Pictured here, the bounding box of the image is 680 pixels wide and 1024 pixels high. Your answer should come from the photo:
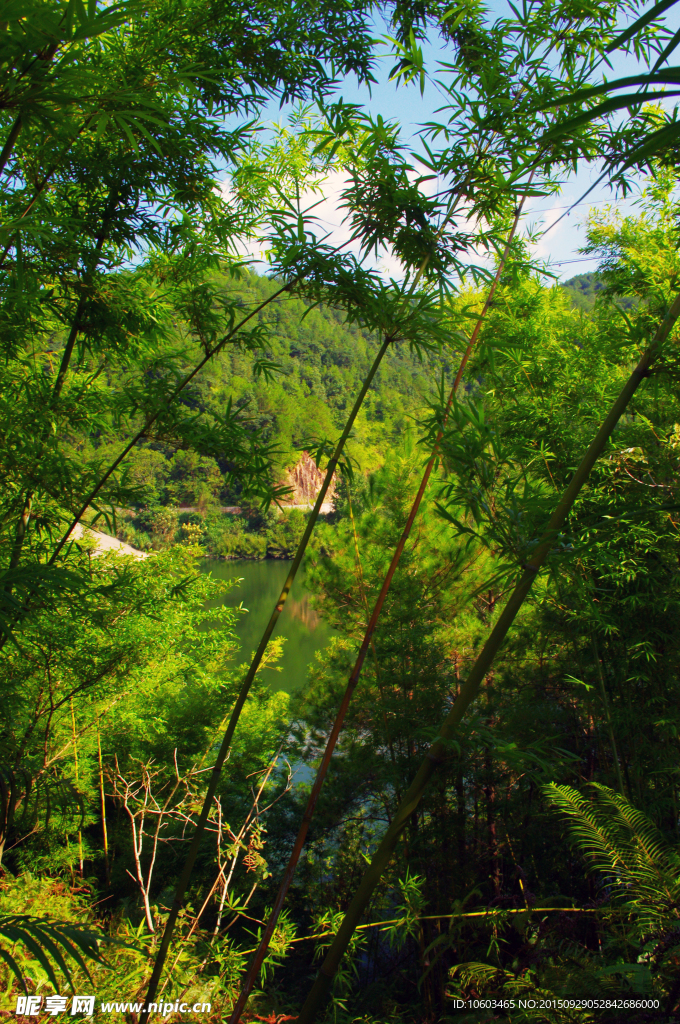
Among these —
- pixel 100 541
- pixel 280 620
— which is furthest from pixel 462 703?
pixel 280 620

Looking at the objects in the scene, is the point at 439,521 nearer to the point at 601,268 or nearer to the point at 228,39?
the point at 601,268

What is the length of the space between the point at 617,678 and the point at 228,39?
10.3 feet

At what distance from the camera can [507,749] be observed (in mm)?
1011

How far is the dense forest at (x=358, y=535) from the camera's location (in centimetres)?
122


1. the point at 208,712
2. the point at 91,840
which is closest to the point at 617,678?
the point at 208,712

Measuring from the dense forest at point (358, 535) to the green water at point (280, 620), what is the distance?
340 centimetres

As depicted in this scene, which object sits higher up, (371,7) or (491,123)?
(371,7)

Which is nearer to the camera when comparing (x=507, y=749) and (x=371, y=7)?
(x=507, y=749)

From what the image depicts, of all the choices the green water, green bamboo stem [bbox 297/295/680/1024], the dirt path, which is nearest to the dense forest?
green bamboo stem [bbox 297/295/680/1024]

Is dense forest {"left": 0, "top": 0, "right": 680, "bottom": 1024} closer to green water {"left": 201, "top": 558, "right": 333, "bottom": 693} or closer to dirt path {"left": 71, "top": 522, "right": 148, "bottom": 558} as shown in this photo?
dirt path {"left": 71, "top": 522, "right": 148, "bottom": 558}

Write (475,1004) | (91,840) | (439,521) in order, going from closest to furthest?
(475,1004) → (439,521) → (91,840)

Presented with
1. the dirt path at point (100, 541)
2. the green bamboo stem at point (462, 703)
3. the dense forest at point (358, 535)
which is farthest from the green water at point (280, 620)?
the green bamboo stem at point (462, 703)

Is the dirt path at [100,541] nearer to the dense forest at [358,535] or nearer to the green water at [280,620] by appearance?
the dense forest at [358,535]

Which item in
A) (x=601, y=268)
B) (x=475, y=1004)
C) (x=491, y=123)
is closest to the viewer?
(x=491, y=123)
